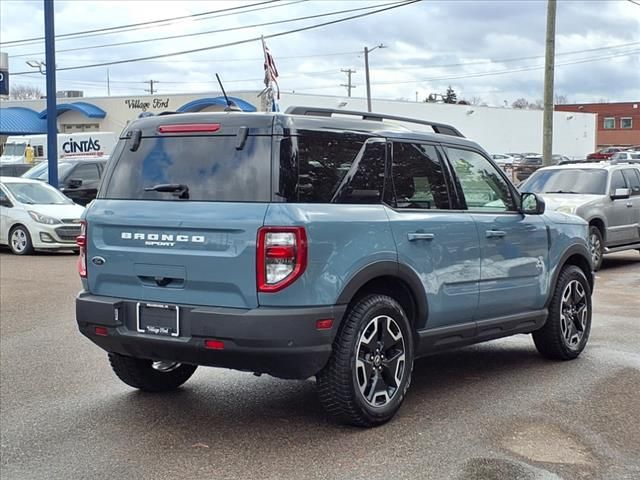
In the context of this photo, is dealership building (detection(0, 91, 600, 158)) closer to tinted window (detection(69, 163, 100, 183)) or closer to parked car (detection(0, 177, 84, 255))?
tinted window (detection(69, 163, 100, 183))

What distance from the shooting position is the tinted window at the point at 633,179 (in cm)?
1547

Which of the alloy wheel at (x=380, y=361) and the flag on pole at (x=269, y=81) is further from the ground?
the flag on pole at (x=269, y=81)

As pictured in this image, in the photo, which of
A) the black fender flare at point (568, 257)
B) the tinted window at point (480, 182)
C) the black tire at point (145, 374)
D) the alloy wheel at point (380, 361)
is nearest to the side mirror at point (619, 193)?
the black fender flare at point (568, 257)

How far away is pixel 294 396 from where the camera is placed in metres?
6.40

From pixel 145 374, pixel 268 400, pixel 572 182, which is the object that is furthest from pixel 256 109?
pixel 268 400

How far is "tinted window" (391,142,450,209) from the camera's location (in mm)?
5863

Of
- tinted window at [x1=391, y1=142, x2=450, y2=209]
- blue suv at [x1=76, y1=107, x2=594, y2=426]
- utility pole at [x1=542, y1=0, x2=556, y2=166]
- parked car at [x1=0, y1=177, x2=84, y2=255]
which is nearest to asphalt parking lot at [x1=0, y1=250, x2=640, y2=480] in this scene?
blue suv at [x1=76, y1=107, x2=594, y2=426]

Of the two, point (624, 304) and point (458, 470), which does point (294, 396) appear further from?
point (624, 304)

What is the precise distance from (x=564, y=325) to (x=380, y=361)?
2.61m

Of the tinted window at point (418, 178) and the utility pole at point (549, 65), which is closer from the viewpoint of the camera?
the tinted window at point (418, 178)

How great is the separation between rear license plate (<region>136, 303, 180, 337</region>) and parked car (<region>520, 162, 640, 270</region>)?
10125mm

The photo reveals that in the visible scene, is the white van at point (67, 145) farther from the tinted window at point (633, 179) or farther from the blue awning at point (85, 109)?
the tinted window at point (633, 179)

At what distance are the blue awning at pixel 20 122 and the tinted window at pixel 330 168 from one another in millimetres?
51690

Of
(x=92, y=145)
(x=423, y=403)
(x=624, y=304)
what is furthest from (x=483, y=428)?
(x=92, y=145)
